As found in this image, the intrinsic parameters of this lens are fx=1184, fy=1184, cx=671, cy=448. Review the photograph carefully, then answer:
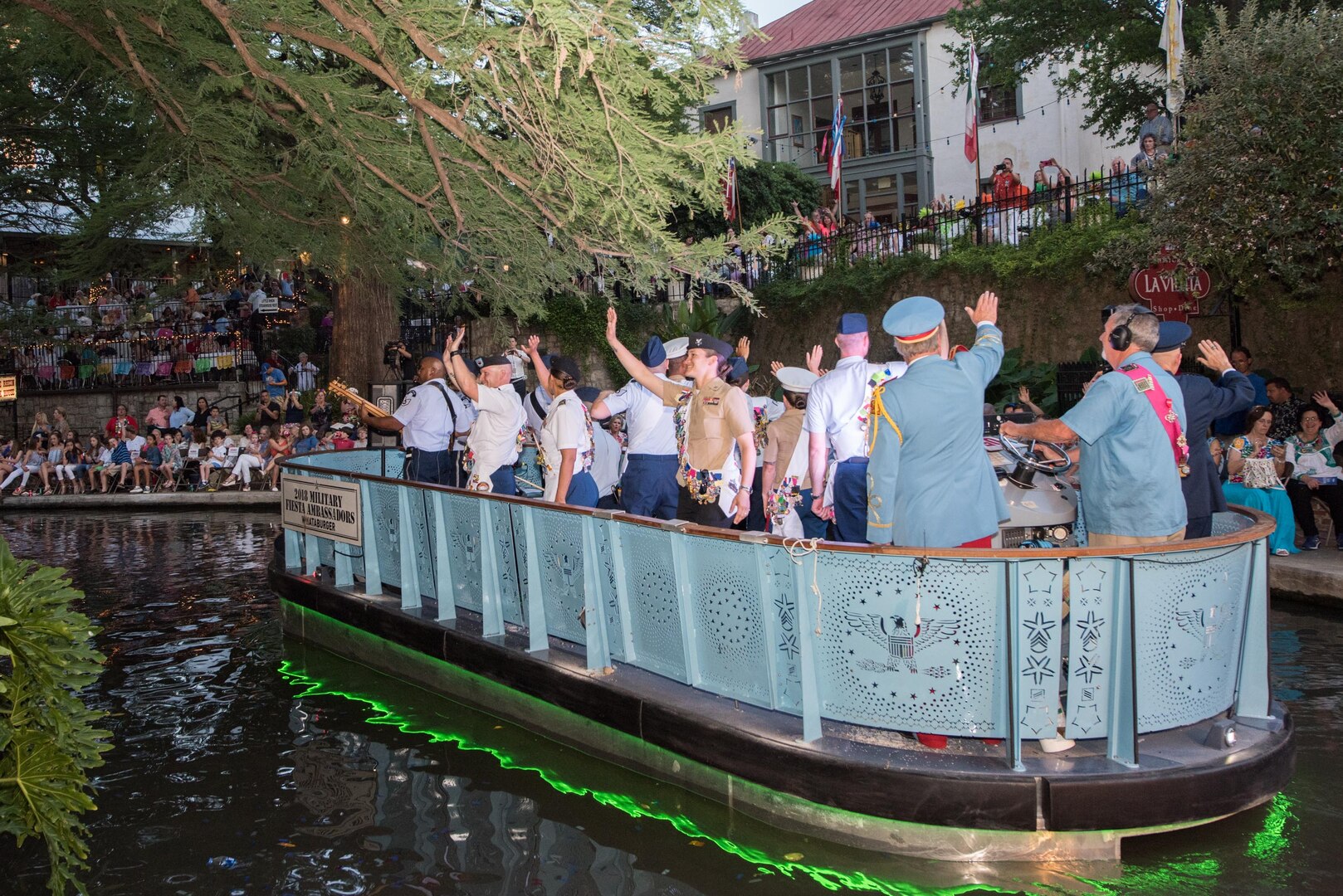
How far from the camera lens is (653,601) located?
21.6 ft

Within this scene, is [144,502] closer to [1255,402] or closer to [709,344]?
[709,344]

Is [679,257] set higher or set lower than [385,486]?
higher

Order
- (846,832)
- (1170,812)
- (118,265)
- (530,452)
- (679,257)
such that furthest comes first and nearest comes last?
(118,265), (530,452), (679,257), (846,832), (1170,812)

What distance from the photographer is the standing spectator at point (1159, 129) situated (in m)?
17.1

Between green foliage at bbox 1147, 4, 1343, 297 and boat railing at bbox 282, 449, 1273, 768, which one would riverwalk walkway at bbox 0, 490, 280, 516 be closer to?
green foliage at bbox 1147, 4, 1343, 297

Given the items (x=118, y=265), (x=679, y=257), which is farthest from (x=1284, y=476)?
(x=118, y=265)

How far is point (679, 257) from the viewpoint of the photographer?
840 cm

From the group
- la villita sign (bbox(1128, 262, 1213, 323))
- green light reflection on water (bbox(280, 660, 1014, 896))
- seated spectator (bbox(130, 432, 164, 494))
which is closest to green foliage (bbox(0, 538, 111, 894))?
green light reflection on water (bbox(280, 660, 1014, 896))

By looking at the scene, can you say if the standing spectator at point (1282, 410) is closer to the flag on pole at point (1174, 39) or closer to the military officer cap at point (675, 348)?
the flag on pole at point (1174, 39)

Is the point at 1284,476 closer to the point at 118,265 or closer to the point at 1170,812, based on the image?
the point at 1170,812

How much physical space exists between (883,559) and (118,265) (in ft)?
53.6

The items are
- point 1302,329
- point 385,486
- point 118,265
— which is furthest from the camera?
point 118,265

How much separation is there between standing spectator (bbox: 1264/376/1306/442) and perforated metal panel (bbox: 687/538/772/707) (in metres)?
8.74

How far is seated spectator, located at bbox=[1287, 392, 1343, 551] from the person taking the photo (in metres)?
11.5
